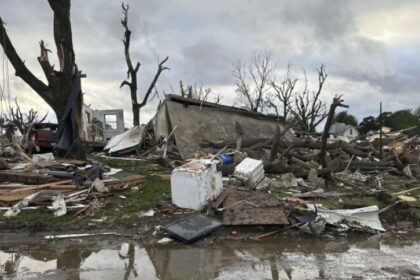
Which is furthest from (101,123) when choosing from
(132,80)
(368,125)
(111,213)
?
(111,213)

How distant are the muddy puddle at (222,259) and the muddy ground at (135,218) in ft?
1.49

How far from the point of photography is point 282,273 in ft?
19.2

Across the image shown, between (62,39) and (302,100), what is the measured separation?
44.3 meters

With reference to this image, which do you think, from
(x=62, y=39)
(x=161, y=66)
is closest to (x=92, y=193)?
(x=62, y=39)

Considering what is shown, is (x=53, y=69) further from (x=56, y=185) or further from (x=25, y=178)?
(x=56, y=185)

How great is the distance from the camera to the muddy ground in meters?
7.85

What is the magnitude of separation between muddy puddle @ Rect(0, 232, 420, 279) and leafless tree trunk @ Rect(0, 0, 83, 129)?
261 inches

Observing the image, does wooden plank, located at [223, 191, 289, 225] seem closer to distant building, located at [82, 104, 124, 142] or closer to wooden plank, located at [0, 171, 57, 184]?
wooden plank, located at [0, 171, 57, 184]

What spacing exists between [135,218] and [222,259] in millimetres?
2385

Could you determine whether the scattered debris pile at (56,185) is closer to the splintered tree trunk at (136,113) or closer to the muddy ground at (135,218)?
the muddy ground at (135,218)

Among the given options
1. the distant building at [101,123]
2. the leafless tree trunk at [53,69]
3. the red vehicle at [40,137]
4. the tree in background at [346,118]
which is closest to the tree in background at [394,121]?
the tree in background at [346,118]

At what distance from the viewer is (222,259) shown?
6484 mm

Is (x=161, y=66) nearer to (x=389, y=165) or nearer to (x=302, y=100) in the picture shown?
(x=389, y=165)

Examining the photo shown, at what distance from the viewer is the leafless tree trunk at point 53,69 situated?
1305cm
